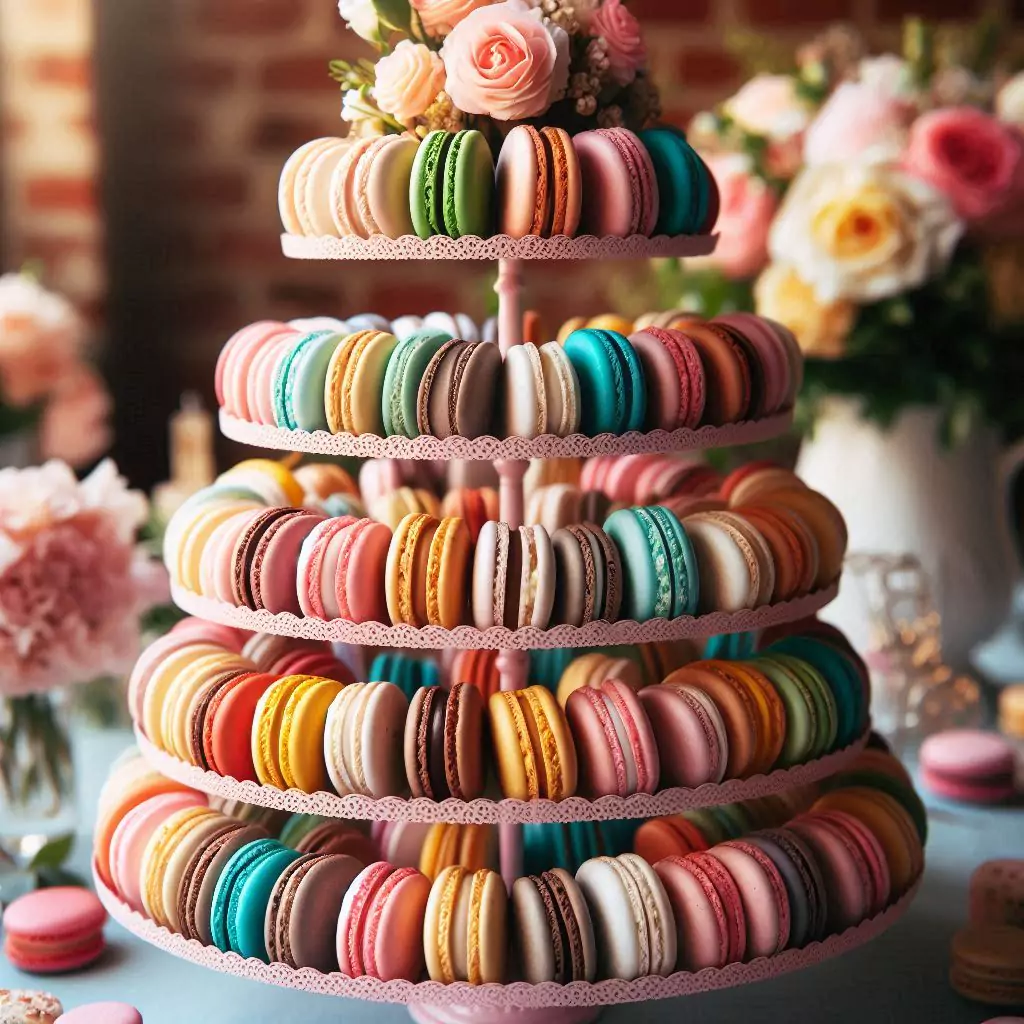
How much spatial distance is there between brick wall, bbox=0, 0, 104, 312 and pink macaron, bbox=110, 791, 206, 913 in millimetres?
1464

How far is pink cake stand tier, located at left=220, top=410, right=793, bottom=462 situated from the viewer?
0.94 m

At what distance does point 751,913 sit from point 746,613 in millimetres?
180

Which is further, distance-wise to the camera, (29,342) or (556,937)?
(29,342)

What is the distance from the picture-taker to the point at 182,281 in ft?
8.26

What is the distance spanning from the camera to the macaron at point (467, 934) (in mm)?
930

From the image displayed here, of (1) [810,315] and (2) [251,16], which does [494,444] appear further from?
(2) [251,16]

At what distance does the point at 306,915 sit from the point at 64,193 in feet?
5.36

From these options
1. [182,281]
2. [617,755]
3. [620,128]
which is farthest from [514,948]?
[182,281]

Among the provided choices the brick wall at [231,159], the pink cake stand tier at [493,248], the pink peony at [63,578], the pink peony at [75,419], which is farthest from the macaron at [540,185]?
the brick wall at [231,159]

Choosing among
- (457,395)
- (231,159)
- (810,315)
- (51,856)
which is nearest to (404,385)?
(457,395)

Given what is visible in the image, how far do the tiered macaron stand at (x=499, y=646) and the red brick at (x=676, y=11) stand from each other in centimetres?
148

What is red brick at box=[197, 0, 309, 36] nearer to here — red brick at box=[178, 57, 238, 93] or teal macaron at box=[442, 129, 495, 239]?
red brick at box=[178, 57, 238, 93]

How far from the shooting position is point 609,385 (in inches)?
37.5

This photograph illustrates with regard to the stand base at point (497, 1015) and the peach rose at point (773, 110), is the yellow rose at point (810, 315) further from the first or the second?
the stand base at point (497, 1015)
